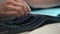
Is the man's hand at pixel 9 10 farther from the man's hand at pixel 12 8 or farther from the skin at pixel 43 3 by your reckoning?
the skin at pixel 43 3

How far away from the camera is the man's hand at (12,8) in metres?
0.83

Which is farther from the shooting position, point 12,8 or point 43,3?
point 43,3

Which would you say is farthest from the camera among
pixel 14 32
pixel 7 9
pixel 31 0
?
pixel 31 0

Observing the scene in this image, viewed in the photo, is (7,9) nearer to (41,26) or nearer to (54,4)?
(41,26)

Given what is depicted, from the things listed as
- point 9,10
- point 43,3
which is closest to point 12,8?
point 9,10

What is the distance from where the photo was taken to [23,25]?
75cm

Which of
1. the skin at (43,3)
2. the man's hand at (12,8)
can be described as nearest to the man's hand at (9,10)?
the man's hand at (12,8)

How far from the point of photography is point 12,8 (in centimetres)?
83

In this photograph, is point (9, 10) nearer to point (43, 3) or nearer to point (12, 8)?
point (12, 8)

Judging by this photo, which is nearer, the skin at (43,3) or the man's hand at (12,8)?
the man's hand at (12,8)

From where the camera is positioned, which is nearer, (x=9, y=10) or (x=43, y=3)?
(x=9, y=10)

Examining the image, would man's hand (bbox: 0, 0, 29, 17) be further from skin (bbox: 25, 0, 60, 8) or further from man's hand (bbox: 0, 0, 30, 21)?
skin (bbox: 25, 0, 60, 8)

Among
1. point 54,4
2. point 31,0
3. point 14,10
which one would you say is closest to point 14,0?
point 14,10

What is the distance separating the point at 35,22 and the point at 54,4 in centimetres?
36
